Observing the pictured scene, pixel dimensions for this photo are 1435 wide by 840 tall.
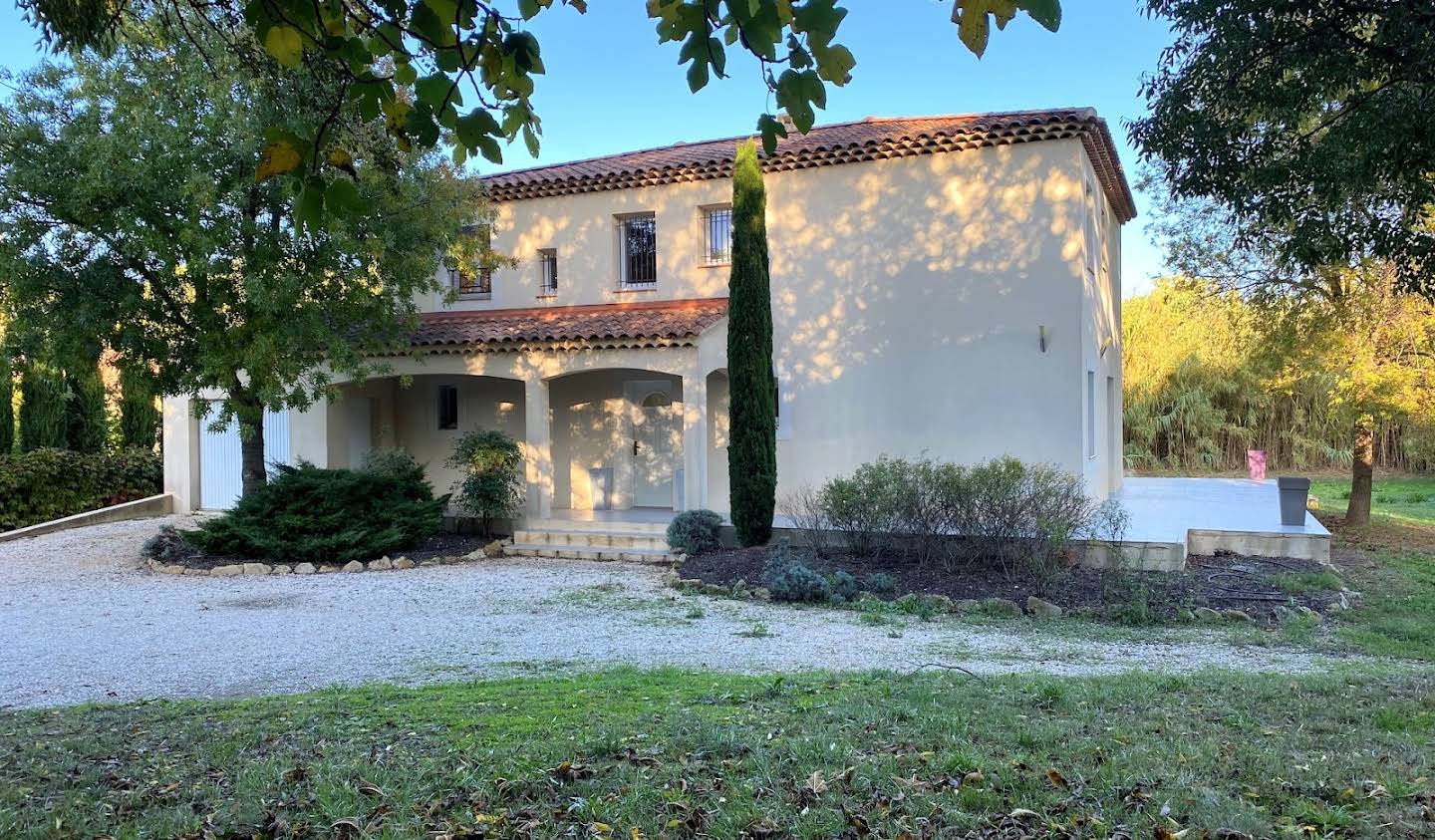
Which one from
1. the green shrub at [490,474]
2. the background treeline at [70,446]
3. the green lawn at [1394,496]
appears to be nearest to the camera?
the green shrub at [490,474]

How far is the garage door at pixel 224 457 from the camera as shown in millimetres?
18344

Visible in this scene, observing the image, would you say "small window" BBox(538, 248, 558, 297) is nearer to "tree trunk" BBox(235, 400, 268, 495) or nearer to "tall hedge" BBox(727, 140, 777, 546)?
"tall hedge" BBox(727, 140, 777, 546)

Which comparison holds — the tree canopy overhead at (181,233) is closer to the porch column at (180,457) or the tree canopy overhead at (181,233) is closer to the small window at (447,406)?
the small window at (447,406)

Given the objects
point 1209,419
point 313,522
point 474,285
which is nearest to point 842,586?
point 313,522

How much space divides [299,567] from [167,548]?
2493 mm

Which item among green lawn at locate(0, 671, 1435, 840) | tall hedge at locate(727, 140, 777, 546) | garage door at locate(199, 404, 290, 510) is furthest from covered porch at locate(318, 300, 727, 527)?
green lawn at locate(0, 671, 1435, 840)

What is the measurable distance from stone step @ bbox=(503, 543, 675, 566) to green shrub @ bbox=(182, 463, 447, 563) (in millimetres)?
1592

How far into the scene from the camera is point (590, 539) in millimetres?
14430

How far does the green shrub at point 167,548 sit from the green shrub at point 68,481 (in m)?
3.65

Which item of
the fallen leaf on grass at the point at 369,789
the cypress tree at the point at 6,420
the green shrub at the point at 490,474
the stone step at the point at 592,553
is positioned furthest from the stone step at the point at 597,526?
the cypress tree at the point at 6,420

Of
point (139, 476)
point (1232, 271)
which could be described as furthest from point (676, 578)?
point (139, 476)

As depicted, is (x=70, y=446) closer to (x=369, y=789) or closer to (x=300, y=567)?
(x=300, y=567)

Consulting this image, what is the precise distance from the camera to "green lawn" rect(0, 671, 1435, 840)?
136 inches

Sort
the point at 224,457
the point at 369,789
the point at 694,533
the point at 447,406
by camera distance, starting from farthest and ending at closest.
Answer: the point at 224,457, the point at 447,406, the point at 694,533, the point at 369,789
